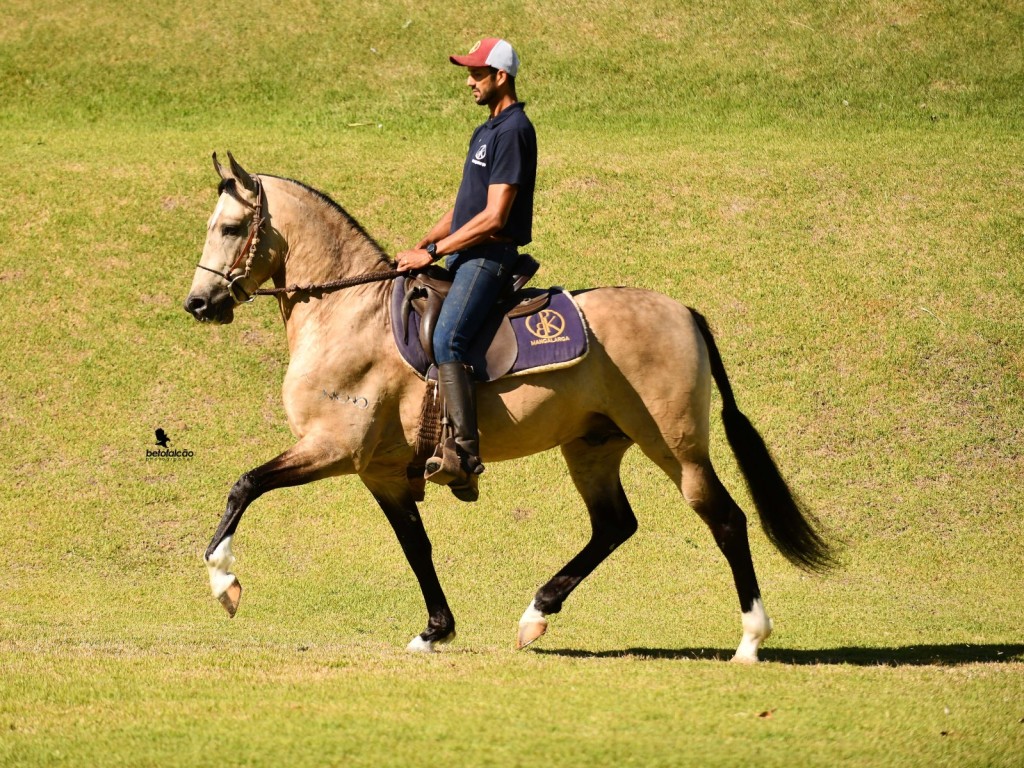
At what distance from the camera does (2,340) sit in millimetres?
14172

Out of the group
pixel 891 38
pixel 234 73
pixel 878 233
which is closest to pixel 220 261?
pixel 878 233

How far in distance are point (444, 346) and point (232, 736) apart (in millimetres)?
2708

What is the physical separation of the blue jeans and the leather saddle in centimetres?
7

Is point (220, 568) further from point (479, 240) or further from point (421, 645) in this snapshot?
point (479, 240)

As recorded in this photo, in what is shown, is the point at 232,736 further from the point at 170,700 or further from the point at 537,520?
the point at 537,520

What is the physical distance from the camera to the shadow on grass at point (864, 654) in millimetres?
8094

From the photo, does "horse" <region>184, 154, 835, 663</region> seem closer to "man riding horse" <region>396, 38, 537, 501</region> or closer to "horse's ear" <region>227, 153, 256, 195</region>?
"horse's ear" <region>227, 153, 256, 195</region>

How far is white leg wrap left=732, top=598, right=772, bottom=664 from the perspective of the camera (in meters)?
7.77

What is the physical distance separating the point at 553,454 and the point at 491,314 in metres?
5.83

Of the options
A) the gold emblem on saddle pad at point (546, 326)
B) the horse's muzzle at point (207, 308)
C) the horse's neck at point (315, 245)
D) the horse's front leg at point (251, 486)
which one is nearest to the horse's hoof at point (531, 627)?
the horse's front leg at point (251, 486)

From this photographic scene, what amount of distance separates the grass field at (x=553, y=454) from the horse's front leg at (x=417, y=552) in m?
0.24

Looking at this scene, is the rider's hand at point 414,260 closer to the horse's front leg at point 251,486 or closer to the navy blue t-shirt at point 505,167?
the navy blue t-shirt at point 505,167

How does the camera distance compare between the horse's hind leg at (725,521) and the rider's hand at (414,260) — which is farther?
the horse's hind leg at (725,521)

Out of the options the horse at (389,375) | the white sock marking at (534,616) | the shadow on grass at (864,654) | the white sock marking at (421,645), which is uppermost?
the horse at (389,375)
